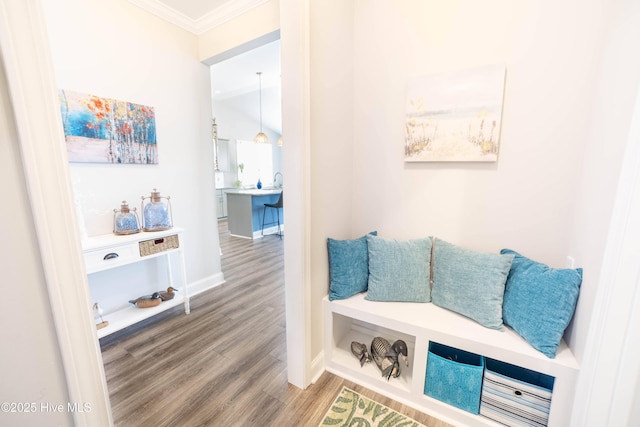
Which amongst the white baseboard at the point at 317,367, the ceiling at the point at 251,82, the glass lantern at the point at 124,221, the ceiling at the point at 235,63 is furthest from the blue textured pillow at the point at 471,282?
the ceiling at the point at 251,82

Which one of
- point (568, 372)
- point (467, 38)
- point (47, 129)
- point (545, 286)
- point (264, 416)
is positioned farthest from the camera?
point (467, 38)

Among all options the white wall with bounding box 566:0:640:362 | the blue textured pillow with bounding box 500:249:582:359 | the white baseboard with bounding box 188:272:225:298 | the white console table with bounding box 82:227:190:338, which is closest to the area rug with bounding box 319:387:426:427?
the blue textured pillow with bounding box 500:249:582:359

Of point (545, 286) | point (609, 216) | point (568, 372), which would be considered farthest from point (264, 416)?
point (609, 216)

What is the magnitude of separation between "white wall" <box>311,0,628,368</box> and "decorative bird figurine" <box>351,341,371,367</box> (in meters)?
0.26

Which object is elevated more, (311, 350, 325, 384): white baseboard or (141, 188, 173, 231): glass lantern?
(141, 188, 173, 231): glass lantern

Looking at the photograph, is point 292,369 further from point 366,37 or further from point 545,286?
point 366,37

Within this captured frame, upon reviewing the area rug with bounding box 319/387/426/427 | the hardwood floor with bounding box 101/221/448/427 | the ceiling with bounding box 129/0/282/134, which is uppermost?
the ceiling with bounding box 129/0/282/134

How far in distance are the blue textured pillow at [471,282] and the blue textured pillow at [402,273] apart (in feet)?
0.24

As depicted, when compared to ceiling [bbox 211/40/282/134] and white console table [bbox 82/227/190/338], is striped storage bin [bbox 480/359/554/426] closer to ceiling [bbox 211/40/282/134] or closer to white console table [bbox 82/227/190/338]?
white console table [bbox 82/227/190/338]

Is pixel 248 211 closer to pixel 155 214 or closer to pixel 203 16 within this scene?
pixel 155 214

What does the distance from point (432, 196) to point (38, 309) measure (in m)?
1.85

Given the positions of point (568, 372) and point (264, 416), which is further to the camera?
point (264, 416)

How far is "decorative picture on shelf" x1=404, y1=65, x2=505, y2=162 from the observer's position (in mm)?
1439

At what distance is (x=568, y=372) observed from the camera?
108 cm
